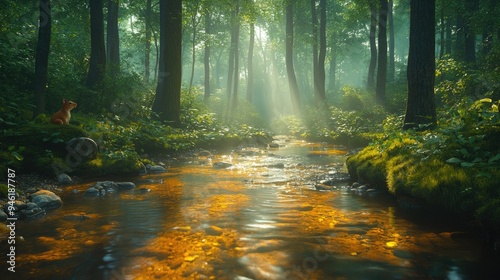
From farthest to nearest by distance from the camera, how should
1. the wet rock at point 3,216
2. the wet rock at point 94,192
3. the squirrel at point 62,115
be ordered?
the squirrel at point 62,115
the wet rock at point 94,192
the wet rock at point 3,216

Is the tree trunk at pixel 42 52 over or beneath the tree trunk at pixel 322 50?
beneath

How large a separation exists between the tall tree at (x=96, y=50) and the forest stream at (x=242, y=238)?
340 inches

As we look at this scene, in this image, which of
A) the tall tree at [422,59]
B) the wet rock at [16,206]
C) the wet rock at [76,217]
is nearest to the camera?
the wet rock at [76,217]

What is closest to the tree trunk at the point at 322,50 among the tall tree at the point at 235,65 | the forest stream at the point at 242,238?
the tall tree at the point at 235,65

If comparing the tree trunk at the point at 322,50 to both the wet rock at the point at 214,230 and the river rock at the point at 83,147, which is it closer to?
the river rock at the point at 83,147

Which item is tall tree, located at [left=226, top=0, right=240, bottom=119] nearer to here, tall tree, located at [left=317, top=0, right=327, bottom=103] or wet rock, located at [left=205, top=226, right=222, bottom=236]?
tall tree, located at [left=317, top=0, right=327, bottom=103]

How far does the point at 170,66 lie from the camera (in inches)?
569

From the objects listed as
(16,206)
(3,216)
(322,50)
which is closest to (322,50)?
(322,50)

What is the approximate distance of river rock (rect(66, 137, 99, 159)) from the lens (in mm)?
8688

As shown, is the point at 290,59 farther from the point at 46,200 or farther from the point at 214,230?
the point at 214,230

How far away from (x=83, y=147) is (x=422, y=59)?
28.5 ft

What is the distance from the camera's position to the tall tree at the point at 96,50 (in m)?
14.7

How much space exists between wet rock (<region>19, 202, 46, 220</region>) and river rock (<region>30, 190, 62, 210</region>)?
15 cm

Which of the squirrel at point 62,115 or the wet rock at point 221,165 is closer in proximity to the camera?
the squirrel at point 62,115
